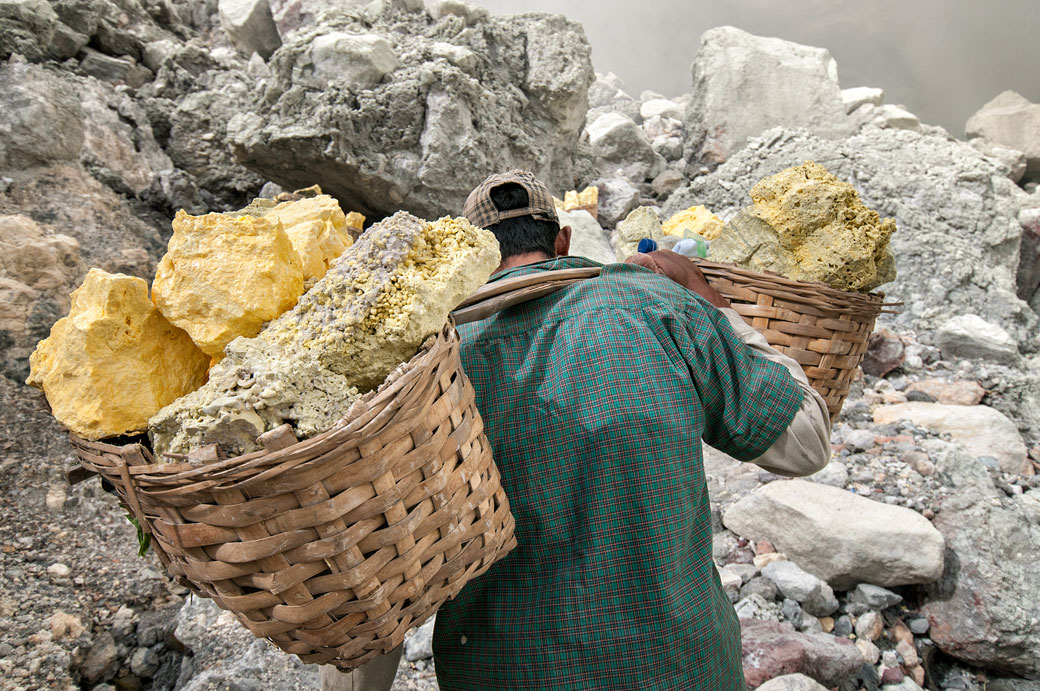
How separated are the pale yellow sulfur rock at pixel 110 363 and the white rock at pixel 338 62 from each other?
134 inches

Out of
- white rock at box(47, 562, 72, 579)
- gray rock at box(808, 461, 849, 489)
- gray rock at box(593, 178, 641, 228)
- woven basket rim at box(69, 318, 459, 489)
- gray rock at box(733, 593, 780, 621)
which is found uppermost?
gray rock at box(593, 178, 641, 228)

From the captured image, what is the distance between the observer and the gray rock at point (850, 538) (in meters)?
2.41

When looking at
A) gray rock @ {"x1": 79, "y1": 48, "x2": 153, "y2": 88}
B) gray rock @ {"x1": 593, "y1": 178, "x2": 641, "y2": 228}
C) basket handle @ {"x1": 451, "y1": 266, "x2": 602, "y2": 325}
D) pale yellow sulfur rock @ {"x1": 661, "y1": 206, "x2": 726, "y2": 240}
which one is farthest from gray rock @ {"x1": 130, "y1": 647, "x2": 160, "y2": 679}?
gray rock @ {"x1": 593, "y1": 178, "x2": 641, "y2": 228}

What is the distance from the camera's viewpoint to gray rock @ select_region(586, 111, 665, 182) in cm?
674

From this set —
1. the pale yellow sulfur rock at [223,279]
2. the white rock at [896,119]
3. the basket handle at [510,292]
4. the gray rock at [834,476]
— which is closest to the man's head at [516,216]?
the basket handle at [510,292]

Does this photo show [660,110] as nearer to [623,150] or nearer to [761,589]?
[623,150]

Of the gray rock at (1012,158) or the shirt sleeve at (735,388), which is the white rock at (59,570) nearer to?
the shirt sleeve at (735,388)

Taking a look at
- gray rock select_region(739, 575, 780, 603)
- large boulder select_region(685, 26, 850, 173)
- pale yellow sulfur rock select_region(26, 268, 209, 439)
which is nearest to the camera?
pale yellow sulfur rock select_region(26, 268, 209, 439)

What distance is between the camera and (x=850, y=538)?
2.42m

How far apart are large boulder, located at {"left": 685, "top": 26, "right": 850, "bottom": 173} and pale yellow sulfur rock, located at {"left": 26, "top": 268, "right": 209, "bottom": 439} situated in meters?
7.04

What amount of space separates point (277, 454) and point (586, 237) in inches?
170

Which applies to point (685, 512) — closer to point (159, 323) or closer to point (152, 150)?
point (159, 323)

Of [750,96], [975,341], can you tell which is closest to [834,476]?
[975,341]

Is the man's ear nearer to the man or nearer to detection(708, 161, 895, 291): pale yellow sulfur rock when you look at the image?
the man
